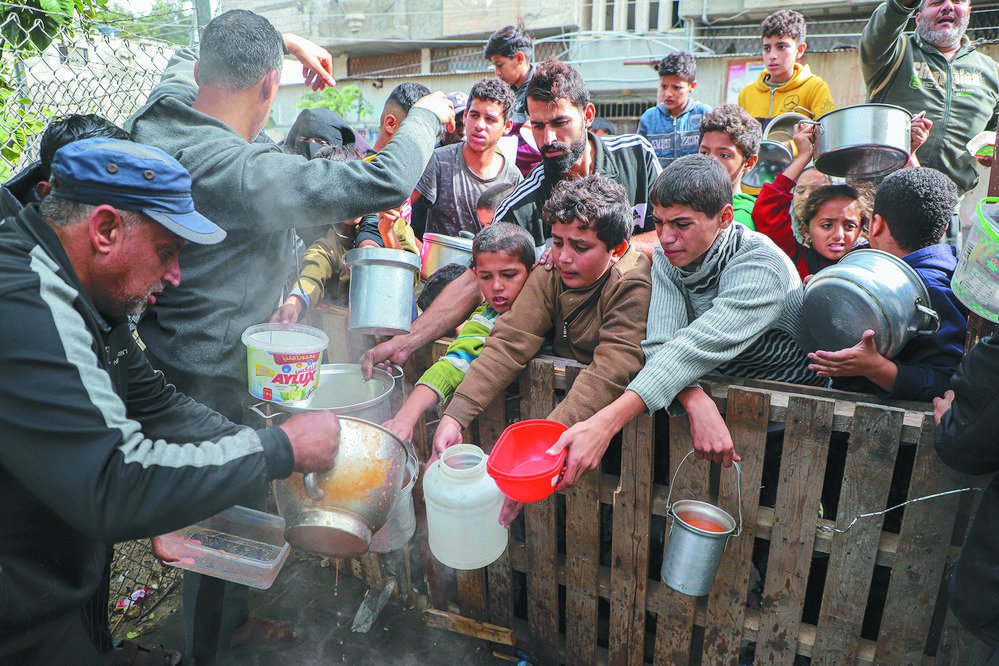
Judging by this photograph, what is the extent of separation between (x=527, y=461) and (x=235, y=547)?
120 cm

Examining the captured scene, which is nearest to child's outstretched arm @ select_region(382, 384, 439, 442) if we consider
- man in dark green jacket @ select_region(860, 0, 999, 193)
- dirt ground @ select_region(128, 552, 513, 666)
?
dirt ground @ select_region(128, 552, 513, 666)

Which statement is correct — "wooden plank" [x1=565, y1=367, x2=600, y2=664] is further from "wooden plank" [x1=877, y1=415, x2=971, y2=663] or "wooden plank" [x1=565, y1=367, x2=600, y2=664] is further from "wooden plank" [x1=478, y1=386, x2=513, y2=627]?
"wooden plank" [x1=877, y1=415, x2=971, y2=663]

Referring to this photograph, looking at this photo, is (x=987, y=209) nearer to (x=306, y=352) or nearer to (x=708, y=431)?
(x=708, y=431)

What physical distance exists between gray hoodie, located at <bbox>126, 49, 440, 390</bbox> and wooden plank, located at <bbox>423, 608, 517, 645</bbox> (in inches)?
61.5

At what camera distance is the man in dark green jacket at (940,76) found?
170 inches

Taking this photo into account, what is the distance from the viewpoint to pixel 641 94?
1781 centimetres

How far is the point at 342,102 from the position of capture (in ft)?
66.9

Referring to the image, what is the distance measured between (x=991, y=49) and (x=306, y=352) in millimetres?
15957

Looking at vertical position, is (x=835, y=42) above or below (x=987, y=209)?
above

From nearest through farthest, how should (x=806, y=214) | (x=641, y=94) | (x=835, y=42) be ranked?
1. (x=806, y=214)
2. (x=835, y=42)
3. (x=641, y=94)

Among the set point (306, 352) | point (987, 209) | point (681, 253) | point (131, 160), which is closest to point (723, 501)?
point (681, 253)

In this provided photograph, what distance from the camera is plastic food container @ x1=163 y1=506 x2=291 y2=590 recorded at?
2.36m

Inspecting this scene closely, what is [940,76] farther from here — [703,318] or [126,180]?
[126,180]

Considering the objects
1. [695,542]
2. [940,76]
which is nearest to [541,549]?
[695,542]
